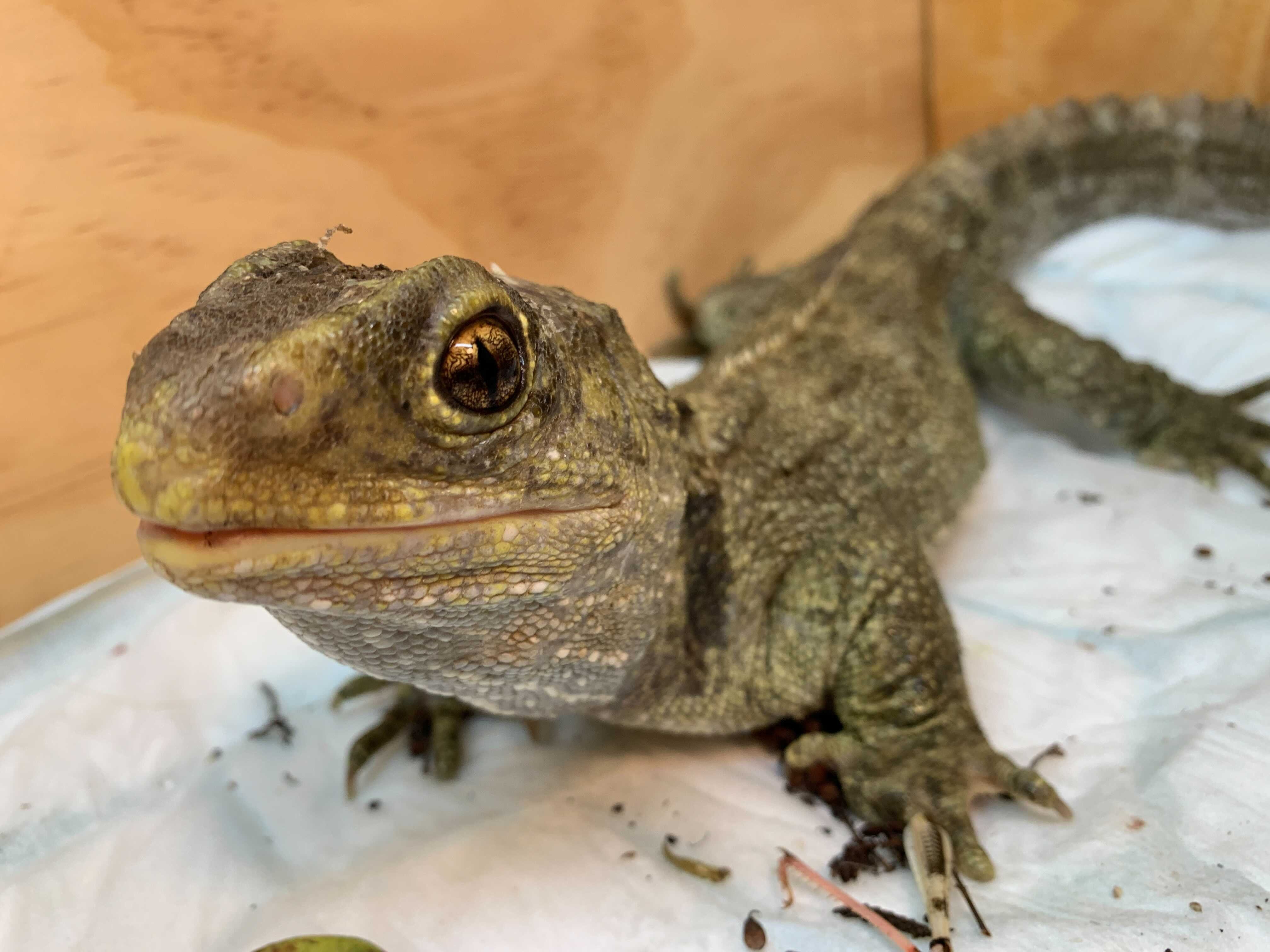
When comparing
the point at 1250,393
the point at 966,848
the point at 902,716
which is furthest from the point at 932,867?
the point at 1250,393

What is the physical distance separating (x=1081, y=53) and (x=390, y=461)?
4.78 metres

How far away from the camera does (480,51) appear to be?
11.0 feet

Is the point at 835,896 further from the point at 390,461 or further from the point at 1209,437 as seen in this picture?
the point at 1209,437

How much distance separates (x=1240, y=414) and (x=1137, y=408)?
14.7 inches

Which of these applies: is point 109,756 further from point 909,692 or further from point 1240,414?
point 1240,414

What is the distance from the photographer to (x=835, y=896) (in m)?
2.17

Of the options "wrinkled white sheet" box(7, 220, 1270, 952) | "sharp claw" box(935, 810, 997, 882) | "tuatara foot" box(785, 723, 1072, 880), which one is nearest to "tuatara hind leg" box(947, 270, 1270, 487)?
"wrinkled white sheet" box(7, 220, 1270, 952)

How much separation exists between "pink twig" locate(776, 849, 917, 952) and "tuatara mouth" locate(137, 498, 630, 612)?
1.04 metres

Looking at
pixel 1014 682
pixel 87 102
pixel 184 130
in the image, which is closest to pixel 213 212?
pixel 184 130

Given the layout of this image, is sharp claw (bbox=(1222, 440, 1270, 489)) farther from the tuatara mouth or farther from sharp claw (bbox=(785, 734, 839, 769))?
the tuatara mouth

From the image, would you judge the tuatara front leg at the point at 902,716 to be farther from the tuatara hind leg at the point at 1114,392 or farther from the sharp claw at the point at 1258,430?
the sharp claw at the point at 1258,430

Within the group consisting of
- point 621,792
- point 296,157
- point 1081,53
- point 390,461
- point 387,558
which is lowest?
point 621,792

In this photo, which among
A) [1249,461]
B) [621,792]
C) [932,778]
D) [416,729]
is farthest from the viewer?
[1249,461]

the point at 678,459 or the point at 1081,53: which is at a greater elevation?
the point at 1081,53
